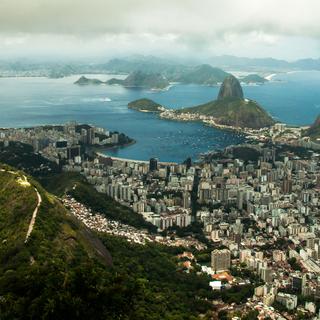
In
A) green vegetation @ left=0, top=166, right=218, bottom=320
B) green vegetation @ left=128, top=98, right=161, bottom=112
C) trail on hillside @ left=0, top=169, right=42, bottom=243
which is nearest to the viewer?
green vegetation @ left=0, top=166, right=218, bottom=320

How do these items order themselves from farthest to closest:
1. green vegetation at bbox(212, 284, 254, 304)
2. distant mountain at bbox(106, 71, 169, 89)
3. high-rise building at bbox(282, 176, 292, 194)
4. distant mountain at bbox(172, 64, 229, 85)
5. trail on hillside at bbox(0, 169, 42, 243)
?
1. distant mountain at bbox(172, 64, 229, 85)
2. distant mountain at bbox(106, 71, 169, 89)
3. high-rise building at bbox(282, 176, 292, 194)
4. green vegetation at bbox(212, 284, 254, 304)
5. trail on hillside at bbox(0, 169, 42, 243)

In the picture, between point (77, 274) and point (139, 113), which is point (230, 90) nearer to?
point (139, 113)

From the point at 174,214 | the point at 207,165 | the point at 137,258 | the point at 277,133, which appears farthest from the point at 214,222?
the point at 277,133

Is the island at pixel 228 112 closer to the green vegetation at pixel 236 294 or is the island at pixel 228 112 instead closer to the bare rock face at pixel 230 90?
the bare rock face at pixel 230 90

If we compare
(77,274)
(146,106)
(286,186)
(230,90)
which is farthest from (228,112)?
(77,274)

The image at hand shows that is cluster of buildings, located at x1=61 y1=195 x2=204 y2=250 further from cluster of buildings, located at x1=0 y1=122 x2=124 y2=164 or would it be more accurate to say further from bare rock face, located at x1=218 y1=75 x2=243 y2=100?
bare rock face, located at x1=218 y1=75 x2=243 y2=100

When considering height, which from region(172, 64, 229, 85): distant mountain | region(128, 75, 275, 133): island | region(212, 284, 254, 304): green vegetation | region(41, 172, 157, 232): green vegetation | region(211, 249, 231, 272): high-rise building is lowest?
region(212, 284, 254, 304): green vegetation

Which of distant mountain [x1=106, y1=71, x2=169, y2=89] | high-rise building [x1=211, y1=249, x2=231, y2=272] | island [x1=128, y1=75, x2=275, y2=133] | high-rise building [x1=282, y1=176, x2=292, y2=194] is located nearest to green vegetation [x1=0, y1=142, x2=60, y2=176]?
high-rise building [x1=282, y1=176, x2=292, y2=194]
